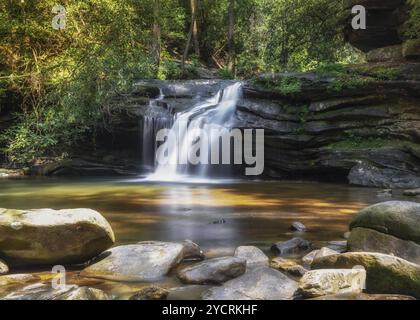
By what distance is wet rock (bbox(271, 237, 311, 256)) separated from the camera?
5691 millimetres

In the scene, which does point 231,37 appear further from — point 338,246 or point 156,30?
point 338,246

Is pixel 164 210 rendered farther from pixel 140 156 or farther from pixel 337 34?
pixel 337 34

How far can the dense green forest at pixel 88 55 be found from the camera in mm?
15125

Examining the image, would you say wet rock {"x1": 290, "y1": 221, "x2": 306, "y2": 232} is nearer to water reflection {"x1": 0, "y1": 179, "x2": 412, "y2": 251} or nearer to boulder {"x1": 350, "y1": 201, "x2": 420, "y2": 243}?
water reflection {"x1": 0, "y1": 179, "x2": 412, "y2": 251}

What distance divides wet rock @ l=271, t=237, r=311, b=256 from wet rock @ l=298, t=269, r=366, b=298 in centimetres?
156

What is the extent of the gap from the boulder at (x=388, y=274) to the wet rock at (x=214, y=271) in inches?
45.2

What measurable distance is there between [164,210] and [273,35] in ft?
57.8

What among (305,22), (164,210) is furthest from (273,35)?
(164,210)

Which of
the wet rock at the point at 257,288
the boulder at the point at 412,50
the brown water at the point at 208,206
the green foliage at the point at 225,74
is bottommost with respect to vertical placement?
the brown water at the point at 208,206

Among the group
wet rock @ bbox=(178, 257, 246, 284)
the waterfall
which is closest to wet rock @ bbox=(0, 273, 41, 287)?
wet rock @ bbox=(178, 257, 246, 284)

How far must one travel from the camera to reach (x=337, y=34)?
21.2 meters

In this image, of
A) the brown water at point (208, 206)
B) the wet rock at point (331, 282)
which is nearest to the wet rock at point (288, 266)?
the wet rock at point (331, 282)

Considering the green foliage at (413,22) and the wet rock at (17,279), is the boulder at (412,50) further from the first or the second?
the wet rock at (17,279)
